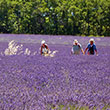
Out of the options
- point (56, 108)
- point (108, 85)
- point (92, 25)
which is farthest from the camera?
point (92, 25)

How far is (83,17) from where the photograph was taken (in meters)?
35.7

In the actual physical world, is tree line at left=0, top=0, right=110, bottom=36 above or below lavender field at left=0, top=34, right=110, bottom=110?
above

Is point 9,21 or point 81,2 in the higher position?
point 81,2

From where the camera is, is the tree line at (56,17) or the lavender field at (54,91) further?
the tree line at (56,17)

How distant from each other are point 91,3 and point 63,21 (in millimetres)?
4523

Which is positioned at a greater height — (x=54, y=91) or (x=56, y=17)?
(x=56, y=17)

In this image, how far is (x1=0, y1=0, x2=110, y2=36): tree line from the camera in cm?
3522

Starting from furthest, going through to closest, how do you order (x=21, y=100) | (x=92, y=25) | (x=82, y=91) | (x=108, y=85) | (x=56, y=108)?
(x=92, y=25), (x=108, y=85), (x=82, y=91), (x=21, y=100), (x=56, y=108)

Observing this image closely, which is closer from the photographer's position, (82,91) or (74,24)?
(82,91)

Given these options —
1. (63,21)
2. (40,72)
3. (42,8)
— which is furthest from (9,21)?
(40,72)

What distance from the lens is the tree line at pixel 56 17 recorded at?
116 feet

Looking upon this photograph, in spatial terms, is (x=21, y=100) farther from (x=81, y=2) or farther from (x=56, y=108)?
(x=81, y=2)

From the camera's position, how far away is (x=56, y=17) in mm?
36375

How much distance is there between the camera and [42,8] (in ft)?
117
